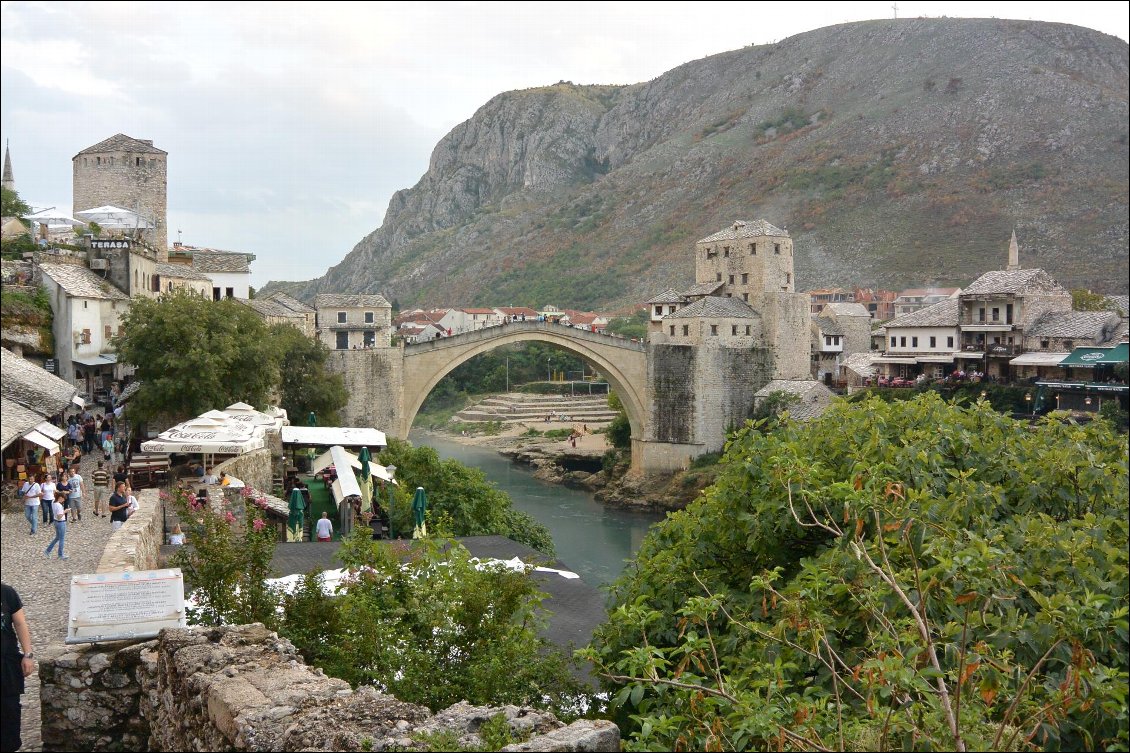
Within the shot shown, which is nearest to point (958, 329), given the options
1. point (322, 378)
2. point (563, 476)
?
point (563, 476)

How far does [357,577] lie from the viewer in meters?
6.68

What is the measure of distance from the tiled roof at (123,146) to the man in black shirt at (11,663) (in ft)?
108

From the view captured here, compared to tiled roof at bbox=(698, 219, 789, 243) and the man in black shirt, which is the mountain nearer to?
the man in black shirt

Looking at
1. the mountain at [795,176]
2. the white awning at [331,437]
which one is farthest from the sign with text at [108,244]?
the mountain at [795,176]

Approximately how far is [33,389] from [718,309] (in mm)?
25792

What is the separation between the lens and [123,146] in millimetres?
34062

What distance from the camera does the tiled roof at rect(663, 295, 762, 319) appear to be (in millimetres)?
33938

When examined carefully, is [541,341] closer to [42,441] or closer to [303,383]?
[303,383]

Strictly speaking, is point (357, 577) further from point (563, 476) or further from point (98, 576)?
point (563, 476)

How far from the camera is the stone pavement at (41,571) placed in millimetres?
5867

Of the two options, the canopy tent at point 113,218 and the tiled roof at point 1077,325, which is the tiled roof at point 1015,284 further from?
the canopy tent at point 113,218

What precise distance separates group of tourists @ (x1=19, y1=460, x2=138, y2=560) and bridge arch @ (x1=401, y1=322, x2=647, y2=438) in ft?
62.1

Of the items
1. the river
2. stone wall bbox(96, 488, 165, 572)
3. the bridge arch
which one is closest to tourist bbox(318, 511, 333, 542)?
stone wall bbox(96, 488, 165, 572)

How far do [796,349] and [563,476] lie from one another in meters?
11.0
